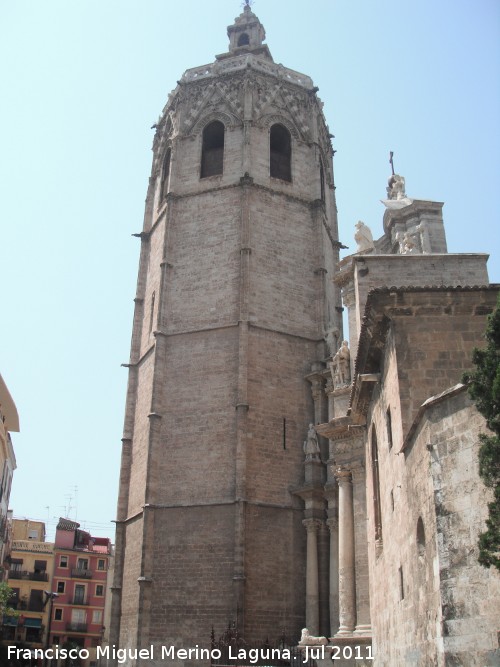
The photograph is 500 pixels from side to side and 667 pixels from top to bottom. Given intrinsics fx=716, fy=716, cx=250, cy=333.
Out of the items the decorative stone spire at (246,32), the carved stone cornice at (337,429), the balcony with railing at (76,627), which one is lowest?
the balcony with railing at (76,627)

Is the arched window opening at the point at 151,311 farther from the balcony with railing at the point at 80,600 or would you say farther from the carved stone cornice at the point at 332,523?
the balcony with railing at the point at 80,600

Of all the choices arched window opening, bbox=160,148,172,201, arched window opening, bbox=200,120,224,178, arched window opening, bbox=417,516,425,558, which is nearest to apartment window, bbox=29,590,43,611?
arched window opening, bbox=160,148,172,201

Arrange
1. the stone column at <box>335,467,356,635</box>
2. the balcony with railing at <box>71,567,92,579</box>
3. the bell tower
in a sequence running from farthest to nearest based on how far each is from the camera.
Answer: the balcony with railing at <box>71,567,92,579</box>
the bell tower
the stone column at <box>335,467,356,635</box>

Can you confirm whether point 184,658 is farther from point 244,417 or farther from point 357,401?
point 357,401

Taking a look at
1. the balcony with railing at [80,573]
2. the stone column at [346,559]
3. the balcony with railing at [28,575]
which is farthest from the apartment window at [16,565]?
the stone column at [346,559]

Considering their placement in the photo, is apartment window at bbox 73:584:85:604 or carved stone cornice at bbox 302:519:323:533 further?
apartment window at bbox 73:584:85:604

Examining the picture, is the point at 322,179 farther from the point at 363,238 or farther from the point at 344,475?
the point at 344,475

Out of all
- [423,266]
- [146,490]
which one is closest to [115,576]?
[146,490]

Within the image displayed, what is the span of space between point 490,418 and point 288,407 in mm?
14417

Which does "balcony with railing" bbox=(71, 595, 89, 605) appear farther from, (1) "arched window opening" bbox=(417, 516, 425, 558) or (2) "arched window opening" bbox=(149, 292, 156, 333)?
(1) "arched window opening" bbox=(417, 516, 425, 558)

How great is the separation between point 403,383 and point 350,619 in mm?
7251

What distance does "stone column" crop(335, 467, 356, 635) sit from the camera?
Result: 14406 mm

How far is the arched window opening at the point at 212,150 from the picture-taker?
24719mm

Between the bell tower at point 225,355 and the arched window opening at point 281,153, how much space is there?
6cm
